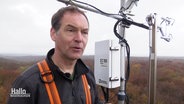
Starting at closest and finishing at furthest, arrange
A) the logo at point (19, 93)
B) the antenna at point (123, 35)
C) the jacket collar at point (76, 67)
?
1. the logo at point (19, 93)
2. the jacket collar at point (76, 67)
3. the antenna at point (123, 35)

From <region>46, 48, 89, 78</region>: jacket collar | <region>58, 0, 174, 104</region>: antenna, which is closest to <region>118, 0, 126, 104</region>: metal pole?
<region>58, 0, 174, 104</region>: antenna

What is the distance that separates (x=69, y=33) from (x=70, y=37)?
0.09ft

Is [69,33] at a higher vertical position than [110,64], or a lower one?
higher

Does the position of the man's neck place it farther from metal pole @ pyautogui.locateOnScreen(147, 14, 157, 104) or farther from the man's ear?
metal pole @ pyautogui.locateOnScreen(147, 14, 157, 104)

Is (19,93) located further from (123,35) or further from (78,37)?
(123,35)

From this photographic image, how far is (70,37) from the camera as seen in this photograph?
1713 millimetres

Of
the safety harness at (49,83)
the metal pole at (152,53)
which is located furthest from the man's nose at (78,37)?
the metal pole at (152,53)

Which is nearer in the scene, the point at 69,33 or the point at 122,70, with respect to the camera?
the point at 69,33

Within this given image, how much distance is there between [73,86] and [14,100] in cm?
39

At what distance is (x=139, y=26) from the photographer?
319cm

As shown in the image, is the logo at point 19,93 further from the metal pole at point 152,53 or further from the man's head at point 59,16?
the metal pole at point 152,53

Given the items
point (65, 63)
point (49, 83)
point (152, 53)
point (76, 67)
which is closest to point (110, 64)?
point (152, 53)

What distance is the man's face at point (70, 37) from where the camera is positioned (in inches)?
67.5

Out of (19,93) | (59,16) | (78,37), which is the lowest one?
(19,93)
